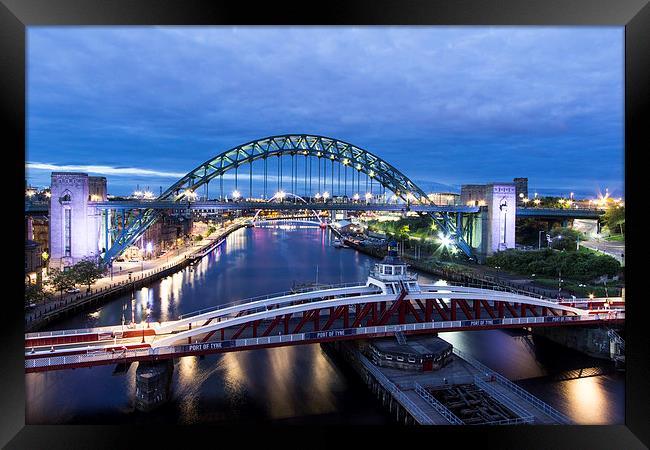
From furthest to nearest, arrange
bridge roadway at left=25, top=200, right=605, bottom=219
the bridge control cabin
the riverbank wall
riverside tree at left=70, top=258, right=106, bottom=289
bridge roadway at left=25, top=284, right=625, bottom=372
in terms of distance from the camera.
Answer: bridge roadway at left=25, top=200, right=605, bottom=219, riverside tree at left=70, top=258, right=106, bottom=289, the riverbank wall, the bridge control cabin, bridge roadway at left=25, top=284, right=625, bottom=372

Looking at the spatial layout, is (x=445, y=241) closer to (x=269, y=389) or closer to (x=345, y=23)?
(x=269, y=389)

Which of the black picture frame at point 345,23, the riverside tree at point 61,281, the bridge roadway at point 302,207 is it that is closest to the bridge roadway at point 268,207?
the bridge roadway at point 302,207

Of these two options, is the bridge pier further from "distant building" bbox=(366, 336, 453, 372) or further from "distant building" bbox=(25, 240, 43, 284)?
"distant building" bbox=(25, 240, 43, 284)

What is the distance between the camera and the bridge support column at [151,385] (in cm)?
549

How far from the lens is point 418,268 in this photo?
17000mm

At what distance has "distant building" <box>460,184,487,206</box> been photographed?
17812 millimetres

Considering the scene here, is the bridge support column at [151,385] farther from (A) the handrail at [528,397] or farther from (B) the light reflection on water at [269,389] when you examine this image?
(A) the handrail at [528,397]

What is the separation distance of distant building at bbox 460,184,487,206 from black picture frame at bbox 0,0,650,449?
1552 cm

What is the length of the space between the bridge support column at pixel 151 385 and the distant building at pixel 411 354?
2.73 meters

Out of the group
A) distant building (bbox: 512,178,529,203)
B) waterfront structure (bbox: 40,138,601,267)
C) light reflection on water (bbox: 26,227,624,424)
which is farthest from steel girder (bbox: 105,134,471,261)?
distant building (bbox: 512,178,529,203)
